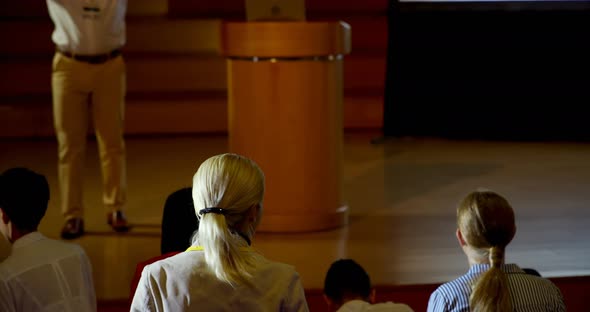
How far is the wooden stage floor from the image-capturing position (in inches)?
147

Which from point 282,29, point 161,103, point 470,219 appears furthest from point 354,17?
point 470,219

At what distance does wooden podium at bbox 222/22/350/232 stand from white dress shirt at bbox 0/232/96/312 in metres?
2.22

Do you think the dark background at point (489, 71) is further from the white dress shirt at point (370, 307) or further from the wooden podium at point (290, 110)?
the white dress shirt at point (370, 307)

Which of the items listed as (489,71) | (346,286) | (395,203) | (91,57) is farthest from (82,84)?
(489,71)

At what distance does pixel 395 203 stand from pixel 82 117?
1717 mm

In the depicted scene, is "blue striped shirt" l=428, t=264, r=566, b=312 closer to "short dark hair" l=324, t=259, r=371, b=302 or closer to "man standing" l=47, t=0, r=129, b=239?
"short dark hair" l=324, t=259, r=371, b=302

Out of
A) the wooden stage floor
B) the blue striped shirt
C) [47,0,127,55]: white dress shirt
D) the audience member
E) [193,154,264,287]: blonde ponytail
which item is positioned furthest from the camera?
[47,0,127,55]: white dress shirt

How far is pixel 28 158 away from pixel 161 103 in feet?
4.32

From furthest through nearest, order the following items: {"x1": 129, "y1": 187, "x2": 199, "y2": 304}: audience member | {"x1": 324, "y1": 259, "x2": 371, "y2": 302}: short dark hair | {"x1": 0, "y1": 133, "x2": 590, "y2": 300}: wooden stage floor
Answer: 1. {"x1": 0, "y1": 133, "x2": 590, "y2": 300}: wooden stage floor
2. {"x1": 129, "y1": 187, "x2": 199, "y2": 304}: audience member
3. {"x1": 324, "y1": 259, "x2": 371, "y2": 302}: short dark hair

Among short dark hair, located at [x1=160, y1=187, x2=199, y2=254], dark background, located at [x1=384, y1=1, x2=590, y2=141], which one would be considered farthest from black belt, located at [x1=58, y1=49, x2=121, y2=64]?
dark background, located at [x1=384, y1=1, x2=590, y2=141]

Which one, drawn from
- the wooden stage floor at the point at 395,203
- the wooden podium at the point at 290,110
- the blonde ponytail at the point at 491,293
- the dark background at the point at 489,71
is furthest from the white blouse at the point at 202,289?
the dark background at the point at 489,71

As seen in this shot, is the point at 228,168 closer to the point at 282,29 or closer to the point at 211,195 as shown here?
the point at 211,195

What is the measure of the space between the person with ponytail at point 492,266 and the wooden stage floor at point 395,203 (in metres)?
1.40

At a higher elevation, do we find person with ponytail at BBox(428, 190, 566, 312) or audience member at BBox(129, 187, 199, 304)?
person with ponytail at BBox(428, 190, 566, 312)
